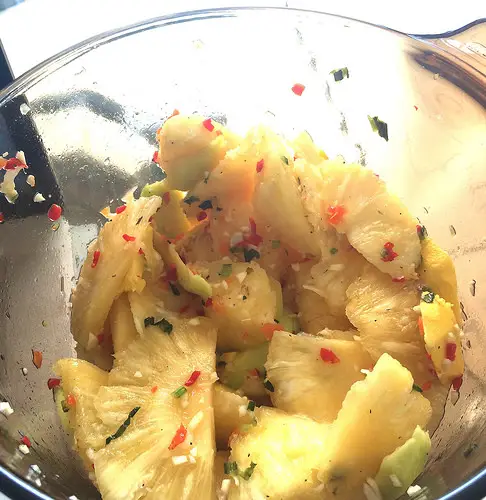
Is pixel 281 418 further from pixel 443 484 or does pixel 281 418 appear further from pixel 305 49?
pixel 305 49

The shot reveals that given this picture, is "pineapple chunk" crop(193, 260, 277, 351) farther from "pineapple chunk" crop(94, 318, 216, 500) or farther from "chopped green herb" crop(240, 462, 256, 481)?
"chopped green herb" crop(240, 462, 256, 481)

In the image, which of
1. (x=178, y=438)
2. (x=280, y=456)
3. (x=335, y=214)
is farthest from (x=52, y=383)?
(x=335, y=214)

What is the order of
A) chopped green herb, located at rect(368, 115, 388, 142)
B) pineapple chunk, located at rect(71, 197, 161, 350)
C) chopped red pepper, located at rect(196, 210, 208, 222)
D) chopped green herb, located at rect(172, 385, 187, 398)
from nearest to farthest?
chopped green herb, located at rect(172, 385, 187, 398)
pineapple chunk, located at rect(71, 197, 161, 350)
chopped red pepper, located at rect(196, 210, 208, 222)
chopped green herb, located at rect(368, 115, 388, 142)

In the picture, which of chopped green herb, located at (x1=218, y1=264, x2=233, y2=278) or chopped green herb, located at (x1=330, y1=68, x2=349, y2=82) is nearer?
chopped green herb, located at (x1=218, y1=264, x2=233, y2=278)

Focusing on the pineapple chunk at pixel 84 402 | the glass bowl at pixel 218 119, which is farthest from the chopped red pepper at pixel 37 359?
the pineapple chunk at pixel 84 402

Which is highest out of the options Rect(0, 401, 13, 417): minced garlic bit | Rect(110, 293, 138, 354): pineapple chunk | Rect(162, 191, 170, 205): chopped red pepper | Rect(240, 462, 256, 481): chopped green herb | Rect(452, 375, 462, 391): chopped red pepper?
Rect(162, 191, 170, 205): chopped red pepper

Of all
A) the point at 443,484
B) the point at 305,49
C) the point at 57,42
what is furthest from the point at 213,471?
the point at 57,42

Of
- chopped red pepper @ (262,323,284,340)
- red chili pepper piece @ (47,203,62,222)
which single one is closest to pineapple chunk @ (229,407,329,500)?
chopped red pepper @ (262,323,284,340)

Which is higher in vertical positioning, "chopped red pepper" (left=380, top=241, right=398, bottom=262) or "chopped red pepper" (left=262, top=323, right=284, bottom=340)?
"chopped red pepper" (left=380, top=241, right=398, bottom=262)
